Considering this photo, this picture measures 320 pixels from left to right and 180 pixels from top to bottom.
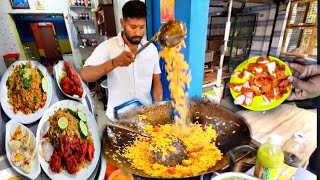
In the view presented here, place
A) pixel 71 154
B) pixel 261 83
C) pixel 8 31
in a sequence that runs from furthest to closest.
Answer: pixel 261 83, pixel 71 154, pixel 8 31

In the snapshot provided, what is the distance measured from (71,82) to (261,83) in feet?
3.55

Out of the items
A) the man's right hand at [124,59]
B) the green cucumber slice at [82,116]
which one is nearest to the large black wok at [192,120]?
the green cucumber slice at [82,116]

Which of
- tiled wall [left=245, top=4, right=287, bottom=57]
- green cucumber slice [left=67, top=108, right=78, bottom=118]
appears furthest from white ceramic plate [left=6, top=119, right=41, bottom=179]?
tiled wall [left=245, top=4, right=287, bottom=57]

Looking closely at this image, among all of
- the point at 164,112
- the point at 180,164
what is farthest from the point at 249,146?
the point at 164,112

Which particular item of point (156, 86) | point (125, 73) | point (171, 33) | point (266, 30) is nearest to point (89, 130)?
point (125, 73)

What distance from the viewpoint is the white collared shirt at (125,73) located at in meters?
0.78

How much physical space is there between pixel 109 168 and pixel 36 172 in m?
0.27

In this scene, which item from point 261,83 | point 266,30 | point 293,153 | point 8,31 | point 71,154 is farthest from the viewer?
point 266,30

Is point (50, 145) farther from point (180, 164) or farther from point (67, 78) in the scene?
point (180, 164)

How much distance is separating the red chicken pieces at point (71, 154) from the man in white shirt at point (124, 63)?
9.2 inches

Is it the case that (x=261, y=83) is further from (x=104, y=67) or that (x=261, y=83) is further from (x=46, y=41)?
(x=46, y=41)

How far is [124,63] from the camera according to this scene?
2.51 feet

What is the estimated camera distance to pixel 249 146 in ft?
2.38

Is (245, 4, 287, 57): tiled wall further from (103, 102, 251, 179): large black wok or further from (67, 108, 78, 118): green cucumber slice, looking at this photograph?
(67, 108, 78, 118): green cucumber slice
